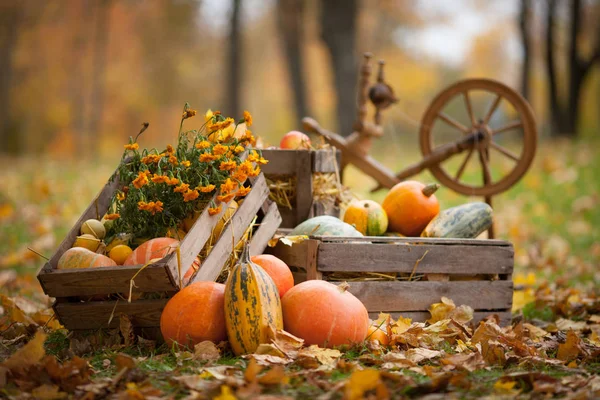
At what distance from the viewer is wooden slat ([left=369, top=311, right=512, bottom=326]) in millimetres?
3273

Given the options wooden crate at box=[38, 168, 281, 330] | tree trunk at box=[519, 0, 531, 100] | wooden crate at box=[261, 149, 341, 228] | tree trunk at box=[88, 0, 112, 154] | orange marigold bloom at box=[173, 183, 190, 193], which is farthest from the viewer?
tree trunk at box=[88, 0, 112, 154]

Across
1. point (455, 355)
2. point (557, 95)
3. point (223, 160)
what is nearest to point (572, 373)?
point (455, 355)

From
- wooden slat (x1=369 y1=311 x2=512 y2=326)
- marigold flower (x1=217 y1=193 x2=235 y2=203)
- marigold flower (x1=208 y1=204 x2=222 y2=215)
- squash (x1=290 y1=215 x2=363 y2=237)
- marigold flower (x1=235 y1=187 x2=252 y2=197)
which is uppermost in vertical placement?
marigold flower (x1=235 y1=187 x2=252 y2=197)

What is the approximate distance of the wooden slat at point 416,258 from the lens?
3.13 m

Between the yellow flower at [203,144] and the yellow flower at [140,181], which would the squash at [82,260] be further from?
the yellow flower at [203,144]

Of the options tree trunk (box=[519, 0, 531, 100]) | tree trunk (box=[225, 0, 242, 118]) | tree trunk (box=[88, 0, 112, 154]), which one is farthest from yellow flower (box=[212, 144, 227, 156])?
tree trunk (box=[88, 0, 112, 154])

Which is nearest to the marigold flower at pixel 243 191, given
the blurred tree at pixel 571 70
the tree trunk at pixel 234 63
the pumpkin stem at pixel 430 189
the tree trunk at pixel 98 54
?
A: the pumpkin stem at pixel 430 189

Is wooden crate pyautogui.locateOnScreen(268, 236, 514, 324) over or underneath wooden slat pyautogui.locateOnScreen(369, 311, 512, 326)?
over

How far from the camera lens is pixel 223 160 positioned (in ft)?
10.0

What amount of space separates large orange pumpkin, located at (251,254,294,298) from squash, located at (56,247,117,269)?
64 cm

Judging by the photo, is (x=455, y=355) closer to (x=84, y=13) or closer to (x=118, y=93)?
(x=84, y=13)

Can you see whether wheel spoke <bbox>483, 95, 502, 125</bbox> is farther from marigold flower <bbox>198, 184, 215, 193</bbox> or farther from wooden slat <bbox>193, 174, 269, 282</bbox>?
marigold flower <bbox>198, 184, 215, 193</bbox>

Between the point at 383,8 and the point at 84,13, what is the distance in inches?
364

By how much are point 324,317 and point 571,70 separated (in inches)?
524
